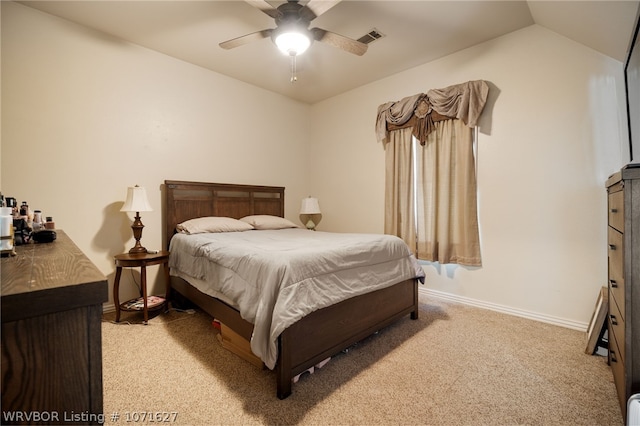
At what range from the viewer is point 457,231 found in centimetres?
309

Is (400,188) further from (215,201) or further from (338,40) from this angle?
(215,201)

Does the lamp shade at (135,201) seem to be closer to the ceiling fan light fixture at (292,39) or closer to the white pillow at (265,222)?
the white pillow at (265,222)

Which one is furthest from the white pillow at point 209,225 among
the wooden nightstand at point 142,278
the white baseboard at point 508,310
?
the white baseboard at point 508,310

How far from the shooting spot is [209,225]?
122 inches

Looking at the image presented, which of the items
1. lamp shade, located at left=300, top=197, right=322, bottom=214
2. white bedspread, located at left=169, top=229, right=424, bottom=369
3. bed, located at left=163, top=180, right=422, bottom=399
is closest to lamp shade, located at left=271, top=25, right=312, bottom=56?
white bedspread, located at left=169, top=229, right=424, bottom=369

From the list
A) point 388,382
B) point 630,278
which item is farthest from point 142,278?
point 630,278

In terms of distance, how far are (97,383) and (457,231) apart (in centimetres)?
318

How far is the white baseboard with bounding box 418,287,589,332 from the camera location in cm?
248

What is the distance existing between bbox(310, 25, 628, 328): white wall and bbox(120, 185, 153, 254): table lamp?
9.28 feet

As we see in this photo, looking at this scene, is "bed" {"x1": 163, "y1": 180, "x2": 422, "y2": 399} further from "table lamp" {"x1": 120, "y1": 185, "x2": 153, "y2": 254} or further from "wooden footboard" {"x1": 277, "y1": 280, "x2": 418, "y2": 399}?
"table lamp" {"x1": 120, "y1": 185, "x2": 153, "y2": 254}

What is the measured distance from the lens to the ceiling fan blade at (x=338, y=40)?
2275 millimetres

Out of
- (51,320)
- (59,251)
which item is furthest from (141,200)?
(51,320)

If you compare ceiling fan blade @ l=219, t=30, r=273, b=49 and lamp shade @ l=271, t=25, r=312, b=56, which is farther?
ceiling fan blade @ l=219, t=30, r=273, b=49

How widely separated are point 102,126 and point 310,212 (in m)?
2.64
